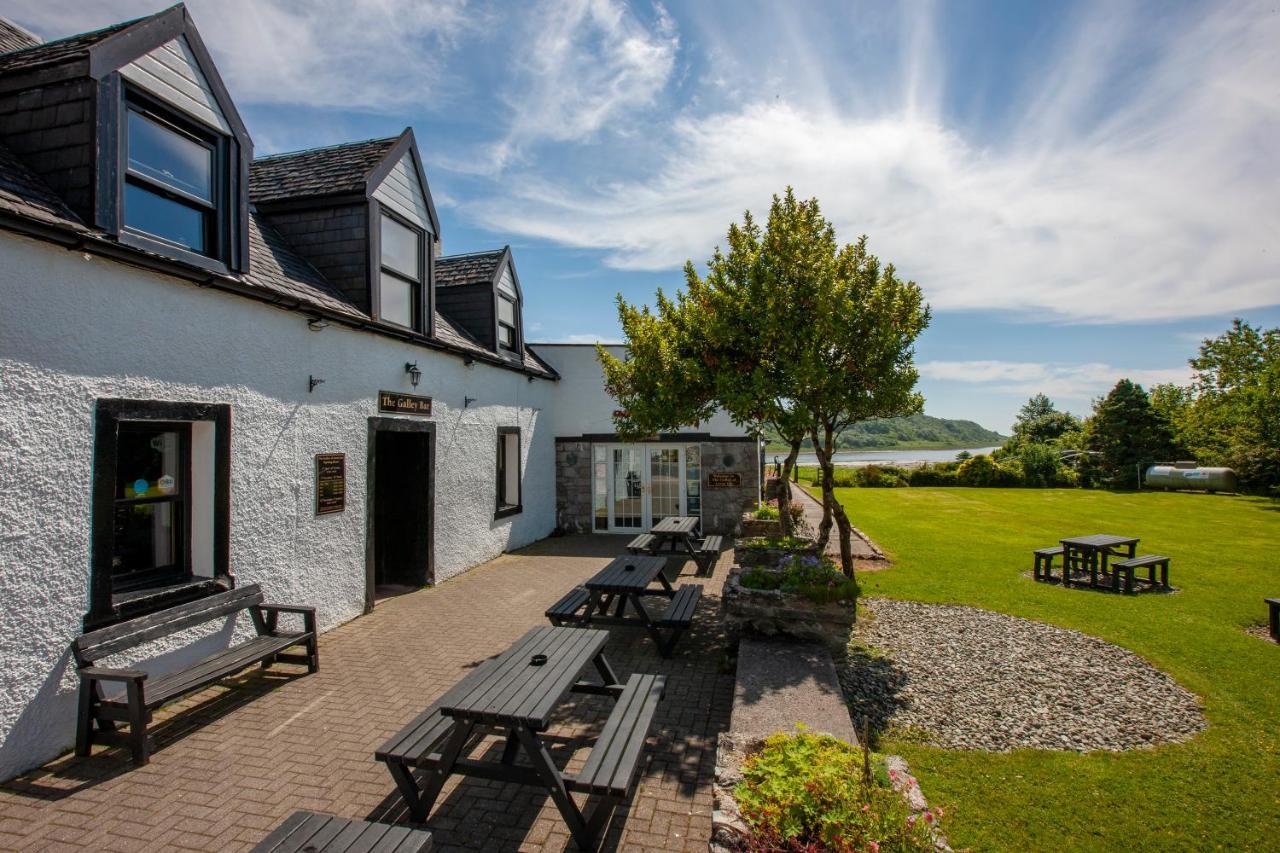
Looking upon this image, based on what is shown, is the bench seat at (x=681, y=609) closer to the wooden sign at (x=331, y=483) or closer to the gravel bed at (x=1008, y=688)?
the gravel bed at (x=1008, y=688)

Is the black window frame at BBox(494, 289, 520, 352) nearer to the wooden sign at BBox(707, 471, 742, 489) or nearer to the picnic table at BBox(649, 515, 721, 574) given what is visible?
the picnic table at BBox(649, 515, 721, 574)

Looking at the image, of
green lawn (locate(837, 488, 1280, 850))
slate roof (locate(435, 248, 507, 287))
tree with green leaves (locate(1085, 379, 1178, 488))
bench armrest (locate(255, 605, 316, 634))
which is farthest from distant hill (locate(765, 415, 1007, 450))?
bench armrest (locate(255, 605, 316, 634))

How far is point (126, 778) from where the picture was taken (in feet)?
14.9

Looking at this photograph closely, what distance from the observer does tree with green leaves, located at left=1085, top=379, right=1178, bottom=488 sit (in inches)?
1390

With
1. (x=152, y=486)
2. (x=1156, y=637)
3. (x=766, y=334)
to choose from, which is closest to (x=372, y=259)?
(x=152, y=486)

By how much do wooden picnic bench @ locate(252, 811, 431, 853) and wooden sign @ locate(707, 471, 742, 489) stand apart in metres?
13.0

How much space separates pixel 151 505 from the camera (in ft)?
19.9

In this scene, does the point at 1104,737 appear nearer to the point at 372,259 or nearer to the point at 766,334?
the point at 766,334

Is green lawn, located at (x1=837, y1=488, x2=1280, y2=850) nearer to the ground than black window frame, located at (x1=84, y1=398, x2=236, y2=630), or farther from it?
nearer to the ground

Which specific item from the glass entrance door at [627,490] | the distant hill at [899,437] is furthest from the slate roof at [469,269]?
the distant hill at [899,437]

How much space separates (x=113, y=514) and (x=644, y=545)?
8.18 metres

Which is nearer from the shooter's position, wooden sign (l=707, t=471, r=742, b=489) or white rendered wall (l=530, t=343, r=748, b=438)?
wooden sign (l=707, t=471, r=742, b=489)

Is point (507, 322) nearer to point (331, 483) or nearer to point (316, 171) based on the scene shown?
point (316, 171)

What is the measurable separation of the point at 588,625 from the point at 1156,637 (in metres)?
7.71
